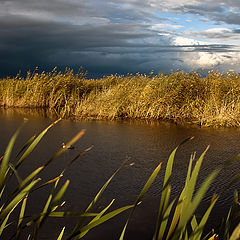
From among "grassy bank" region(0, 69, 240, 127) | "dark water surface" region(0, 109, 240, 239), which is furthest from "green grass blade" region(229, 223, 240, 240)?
"grassy bank" region(0, 69, 240, 127)

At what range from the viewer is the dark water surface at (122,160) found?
8.04 feet

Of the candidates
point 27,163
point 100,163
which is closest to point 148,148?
point 100,163

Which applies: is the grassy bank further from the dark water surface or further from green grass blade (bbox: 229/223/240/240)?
green grass blade (bbox: 229/223/240/240)

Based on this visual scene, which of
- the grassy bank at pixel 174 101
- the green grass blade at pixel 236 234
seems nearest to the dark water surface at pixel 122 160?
the grassy bank at pixel 174 101

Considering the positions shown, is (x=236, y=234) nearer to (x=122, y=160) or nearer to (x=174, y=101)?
(x=122, y=160)

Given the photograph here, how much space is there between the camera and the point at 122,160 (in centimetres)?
405

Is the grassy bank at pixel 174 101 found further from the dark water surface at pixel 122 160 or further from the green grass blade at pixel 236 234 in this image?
the green grass blade at pixel 236 234

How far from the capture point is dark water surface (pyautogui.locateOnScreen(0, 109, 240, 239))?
8.04ft

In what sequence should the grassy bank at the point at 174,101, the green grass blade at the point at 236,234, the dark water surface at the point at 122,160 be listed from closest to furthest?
the green grass blade at the point at 236,234 < the dark water surface at the point at 122,160 < the grassy bank at the point at 174,101

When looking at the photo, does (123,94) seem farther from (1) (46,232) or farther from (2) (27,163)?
(1) (46,232)

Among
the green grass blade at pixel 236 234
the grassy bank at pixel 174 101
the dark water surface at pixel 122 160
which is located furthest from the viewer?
the grassy bank at pixel 174 101

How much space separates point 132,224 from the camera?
2361 mm

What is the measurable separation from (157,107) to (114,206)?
5184mm

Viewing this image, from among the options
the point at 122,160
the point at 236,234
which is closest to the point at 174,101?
the point at 122,160
